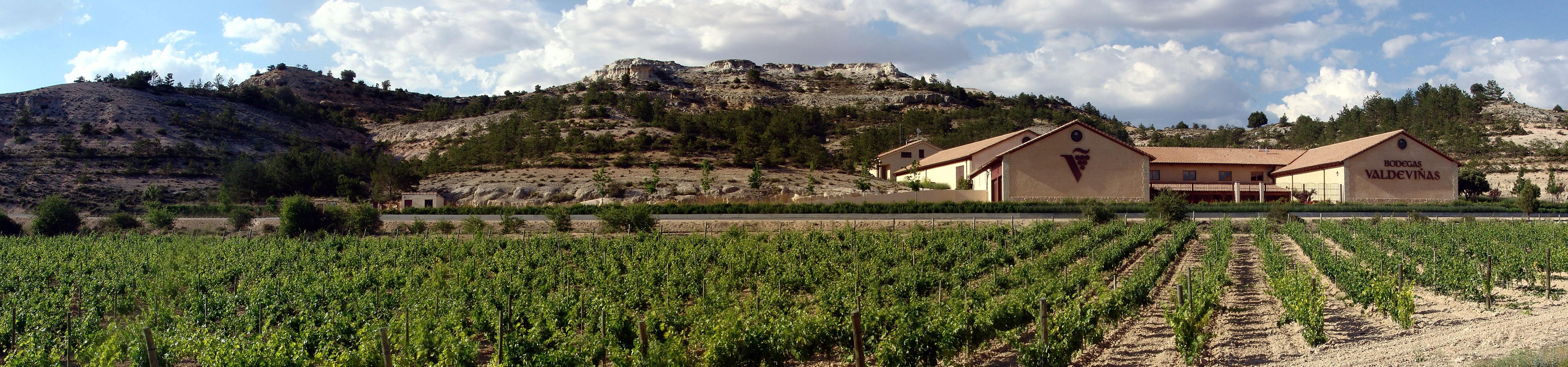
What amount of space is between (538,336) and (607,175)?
173ft

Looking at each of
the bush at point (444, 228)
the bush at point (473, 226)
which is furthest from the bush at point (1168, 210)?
the bush at point (444, 228)

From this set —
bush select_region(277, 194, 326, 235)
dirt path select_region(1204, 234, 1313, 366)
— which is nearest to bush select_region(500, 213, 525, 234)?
bush select_region(277, 194, 326, 235)

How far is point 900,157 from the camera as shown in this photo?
6944cm

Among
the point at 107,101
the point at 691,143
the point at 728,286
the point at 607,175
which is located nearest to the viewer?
the point at 728,286

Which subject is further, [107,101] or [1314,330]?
[107,101]

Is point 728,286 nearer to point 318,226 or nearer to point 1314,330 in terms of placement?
point 1314,330

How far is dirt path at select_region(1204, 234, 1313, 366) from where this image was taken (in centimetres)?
1302

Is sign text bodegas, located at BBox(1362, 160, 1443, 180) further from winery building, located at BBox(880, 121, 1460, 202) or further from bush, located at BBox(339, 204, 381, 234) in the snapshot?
bush, located at BBox(339, 204, 381, 234)

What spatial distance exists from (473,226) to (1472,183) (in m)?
62.9

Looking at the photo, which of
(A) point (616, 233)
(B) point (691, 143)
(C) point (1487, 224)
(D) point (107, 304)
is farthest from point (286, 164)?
(C) point (1487, 224)

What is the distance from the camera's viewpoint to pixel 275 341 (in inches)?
456

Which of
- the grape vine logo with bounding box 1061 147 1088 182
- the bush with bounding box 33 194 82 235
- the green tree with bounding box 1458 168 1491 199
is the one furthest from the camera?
the green tree with bounding box 1458 168 1491 199

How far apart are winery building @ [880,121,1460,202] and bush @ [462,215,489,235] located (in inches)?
1084

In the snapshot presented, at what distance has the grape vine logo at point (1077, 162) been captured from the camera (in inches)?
1903
